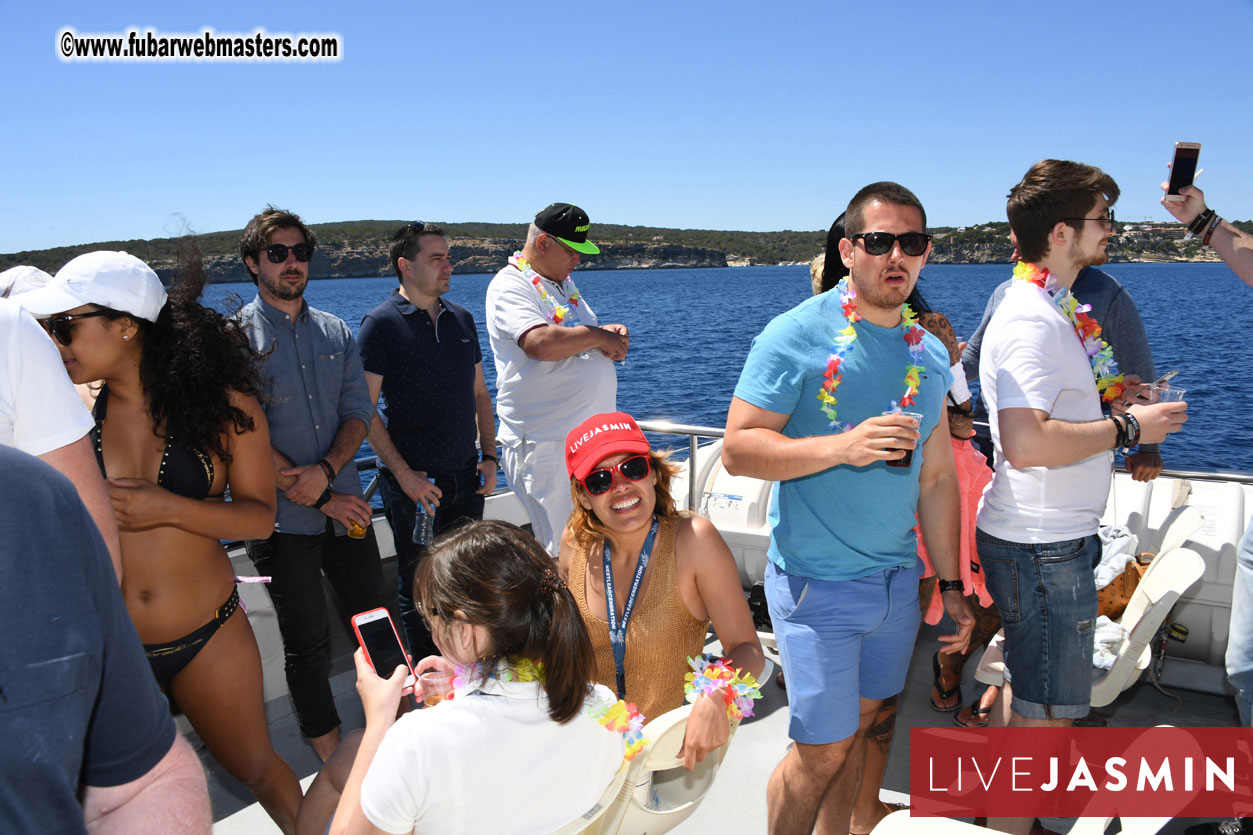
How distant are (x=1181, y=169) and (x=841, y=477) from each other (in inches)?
66.4

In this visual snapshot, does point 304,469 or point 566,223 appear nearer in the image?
point 304,469

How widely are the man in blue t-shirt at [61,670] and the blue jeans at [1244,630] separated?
2.42 metres

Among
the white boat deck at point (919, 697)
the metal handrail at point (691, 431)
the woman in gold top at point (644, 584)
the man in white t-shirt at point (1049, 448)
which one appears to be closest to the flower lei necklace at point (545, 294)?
the metal handrail at point (691, 431)

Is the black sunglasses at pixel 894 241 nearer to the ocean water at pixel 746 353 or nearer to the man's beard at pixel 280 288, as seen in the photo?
the ocean water at pixel 746 353

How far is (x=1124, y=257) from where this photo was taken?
133 meters

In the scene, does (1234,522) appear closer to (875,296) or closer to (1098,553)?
(1098,553)

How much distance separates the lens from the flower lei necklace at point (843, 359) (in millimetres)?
2090

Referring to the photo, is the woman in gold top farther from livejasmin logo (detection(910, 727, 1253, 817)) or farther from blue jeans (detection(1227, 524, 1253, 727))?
blue jeans (detection(1227, 524, 1253, 727))

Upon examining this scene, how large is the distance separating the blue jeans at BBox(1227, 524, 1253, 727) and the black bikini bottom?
8.55ft

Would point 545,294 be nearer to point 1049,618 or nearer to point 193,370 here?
point 193,370

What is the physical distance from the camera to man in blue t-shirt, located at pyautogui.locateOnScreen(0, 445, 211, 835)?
0.83m

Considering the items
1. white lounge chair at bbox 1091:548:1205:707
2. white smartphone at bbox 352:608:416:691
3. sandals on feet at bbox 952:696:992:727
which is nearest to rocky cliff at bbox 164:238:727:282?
sandals on feet at bbox 952:696:992:727

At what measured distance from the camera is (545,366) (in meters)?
3.29

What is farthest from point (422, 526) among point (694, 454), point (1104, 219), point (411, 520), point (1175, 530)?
point (1175, 530)
